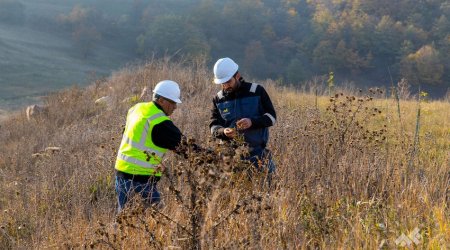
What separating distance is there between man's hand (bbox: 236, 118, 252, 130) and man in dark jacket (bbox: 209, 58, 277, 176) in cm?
9

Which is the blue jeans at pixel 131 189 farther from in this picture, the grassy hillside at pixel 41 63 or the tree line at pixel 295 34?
the tree line at pixel 295 34

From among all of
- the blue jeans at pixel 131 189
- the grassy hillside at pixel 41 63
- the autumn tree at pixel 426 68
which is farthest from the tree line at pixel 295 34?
the blue jeans at pixel 131 189

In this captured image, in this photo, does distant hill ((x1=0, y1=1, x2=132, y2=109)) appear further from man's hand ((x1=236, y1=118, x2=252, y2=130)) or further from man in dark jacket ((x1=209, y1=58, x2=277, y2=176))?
man's hand ((x1=236, y1=118, x2=252, y2=130))

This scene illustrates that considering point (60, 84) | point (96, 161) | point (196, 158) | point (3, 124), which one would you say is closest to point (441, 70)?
point (60, 84)

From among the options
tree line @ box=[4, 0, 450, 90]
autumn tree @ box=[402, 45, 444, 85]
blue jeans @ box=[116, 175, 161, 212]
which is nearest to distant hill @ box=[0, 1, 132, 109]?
tree line @ box=[4, 0, 450, 90]

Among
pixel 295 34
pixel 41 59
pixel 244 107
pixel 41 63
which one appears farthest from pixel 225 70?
pixel 295 34

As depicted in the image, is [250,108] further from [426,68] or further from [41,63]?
[41,63]

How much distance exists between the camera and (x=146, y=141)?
4.48m

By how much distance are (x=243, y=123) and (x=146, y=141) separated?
3.03ft

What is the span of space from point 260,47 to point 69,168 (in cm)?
5463

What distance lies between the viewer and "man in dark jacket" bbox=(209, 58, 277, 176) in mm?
4707

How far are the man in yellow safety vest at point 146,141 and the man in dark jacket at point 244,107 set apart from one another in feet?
1.65

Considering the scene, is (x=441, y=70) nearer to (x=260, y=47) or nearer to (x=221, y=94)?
(x=260, y=47)

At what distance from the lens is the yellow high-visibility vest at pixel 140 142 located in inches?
175
